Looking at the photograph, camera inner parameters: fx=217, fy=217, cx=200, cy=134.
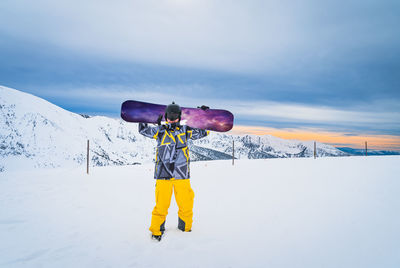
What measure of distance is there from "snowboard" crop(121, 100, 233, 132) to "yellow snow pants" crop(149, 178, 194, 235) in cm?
172

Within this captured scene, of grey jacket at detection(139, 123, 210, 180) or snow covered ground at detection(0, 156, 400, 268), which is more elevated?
grey jacket at detection(139, 123, 210, 180)

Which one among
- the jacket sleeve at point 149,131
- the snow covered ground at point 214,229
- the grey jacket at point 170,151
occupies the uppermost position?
the jacket sleeve at point 149,131

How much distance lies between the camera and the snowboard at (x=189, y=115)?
5.64 metres

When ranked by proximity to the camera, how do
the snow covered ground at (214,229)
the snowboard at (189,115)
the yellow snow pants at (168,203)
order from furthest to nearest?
the snowboard at (189,115)
the yellow snow pants at (168,203)
the snow covered ground at (214,229)

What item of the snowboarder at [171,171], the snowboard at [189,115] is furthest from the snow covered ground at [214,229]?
the snowboard at [189,115]

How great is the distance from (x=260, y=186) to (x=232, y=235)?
539 cm

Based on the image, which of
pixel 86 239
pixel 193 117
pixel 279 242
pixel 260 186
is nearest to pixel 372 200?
pixel 260 186

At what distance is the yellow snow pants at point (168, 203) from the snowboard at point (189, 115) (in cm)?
172

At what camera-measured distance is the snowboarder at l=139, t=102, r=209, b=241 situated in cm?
451

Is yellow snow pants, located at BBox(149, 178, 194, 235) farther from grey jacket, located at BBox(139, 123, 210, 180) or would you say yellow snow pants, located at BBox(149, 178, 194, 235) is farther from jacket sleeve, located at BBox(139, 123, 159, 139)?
jacket sleeve, located at BBox(139, 123, 159, 139)

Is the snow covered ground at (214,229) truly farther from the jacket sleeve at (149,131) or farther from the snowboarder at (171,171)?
the jacket sleeve at (149,131)

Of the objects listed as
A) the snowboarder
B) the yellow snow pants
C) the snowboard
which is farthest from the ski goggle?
the yellow snow pants

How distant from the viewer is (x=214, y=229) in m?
4.89

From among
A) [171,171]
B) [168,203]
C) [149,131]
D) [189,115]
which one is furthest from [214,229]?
[189,115]
